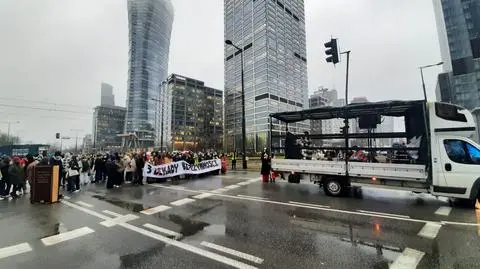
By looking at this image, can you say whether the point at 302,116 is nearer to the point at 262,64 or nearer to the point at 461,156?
the point at 461,156

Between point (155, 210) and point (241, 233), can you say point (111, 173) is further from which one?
point (241, 233)

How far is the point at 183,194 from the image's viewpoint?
1018 centimetres

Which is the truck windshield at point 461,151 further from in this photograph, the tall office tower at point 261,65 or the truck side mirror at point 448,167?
the tall office tower at point 261,65

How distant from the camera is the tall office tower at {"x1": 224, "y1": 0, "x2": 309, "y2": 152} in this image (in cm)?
9956

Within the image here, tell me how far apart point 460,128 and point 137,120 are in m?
138

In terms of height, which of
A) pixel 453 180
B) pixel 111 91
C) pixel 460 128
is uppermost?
pixel 111 91

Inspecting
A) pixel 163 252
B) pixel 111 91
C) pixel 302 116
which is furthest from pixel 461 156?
pixel 111 91

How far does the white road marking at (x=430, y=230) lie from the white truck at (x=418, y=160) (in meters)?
2.33

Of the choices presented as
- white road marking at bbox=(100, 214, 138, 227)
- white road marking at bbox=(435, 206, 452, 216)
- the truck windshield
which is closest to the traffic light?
the truck windshield

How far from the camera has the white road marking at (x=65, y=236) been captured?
4988 mm

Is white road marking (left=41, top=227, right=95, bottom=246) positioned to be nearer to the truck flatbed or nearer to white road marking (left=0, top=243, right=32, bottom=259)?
white road marking (left=0, top=243, right=32, bottom=259)

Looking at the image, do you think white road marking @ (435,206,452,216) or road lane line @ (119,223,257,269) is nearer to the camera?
road lane line @ (119,223,257,269)

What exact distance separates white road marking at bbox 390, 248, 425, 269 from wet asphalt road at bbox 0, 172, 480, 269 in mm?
17

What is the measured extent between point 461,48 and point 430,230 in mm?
101296
